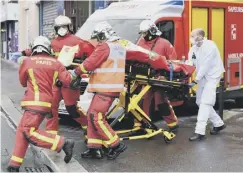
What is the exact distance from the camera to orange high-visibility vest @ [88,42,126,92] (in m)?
6.29

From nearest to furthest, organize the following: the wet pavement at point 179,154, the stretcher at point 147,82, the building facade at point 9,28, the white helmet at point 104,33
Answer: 1. the wet pavement at point 179,154
2. the white helmet at point 104,33
3. the stretcher at point 147,82
4. the building facade at point 9,28

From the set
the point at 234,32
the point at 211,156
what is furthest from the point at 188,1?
the point at 211,156

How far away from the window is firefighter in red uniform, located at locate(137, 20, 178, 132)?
1.13 metres

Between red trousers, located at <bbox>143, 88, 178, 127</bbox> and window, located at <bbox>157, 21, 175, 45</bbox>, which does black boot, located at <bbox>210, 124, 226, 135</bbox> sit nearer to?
red trousers, located at <bbox>143, 88, 178, 127</bbox>

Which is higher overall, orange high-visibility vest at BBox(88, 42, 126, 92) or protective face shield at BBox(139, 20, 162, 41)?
protective face shield at BBox(139, 20, 162, 41)

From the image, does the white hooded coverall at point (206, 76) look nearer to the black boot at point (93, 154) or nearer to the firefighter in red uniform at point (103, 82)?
the firefighter in red uniform at point (103, 82)

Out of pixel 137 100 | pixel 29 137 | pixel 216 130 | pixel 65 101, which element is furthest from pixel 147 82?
pixel 29 137

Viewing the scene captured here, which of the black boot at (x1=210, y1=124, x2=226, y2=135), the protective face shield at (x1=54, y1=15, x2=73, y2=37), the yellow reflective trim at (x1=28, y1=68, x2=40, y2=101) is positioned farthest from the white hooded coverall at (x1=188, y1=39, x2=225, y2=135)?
the yellow reflective trim at (x1=28, y1=68, x2=40, y2=101)

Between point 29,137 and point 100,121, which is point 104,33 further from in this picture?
point 29,137

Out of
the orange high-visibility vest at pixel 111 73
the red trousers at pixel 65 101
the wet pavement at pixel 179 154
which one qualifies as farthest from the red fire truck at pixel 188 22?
the orange high-visibility vest at pixel 111 73

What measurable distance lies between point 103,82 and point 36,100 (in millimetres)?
923

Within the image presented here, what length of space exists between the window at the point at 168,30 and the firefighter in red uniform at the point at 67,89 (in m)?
2.24

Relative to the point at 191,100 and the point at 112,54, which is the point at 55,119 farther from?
the point at 191,100

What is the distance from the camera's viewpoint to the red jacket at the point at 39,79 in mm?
5910
